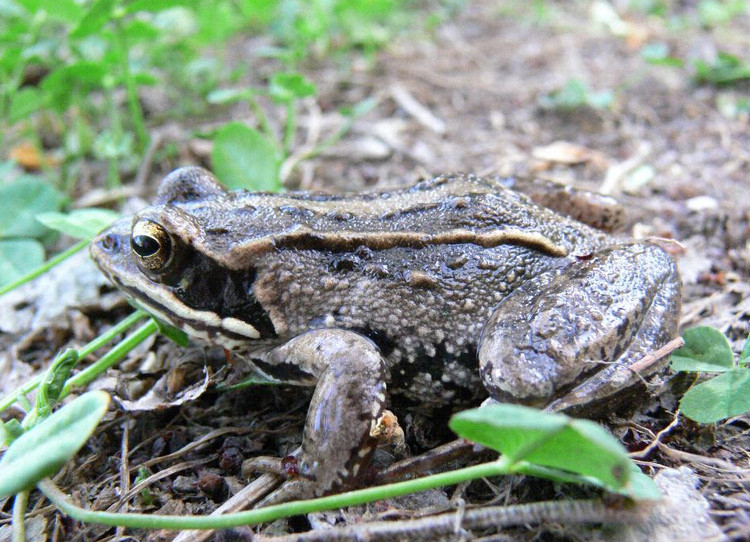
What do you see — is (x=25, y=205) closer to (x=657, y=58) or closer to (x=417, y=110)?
(x=417, y=110)

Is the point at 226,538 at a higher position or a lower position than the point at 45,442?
lower

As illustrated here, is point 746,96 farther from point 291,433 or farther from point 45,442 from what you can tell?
point 45,442

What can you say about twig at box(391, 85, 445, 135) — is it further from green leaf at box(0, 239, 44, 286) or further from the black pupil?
green leaf at box(0, 239, 44, 286)

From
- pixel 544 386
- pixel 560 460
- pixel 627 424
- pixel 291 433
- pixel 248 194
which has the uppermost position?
pixel 248 194

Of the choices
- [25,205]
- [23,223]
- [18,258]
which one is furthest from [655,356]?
[25,205]

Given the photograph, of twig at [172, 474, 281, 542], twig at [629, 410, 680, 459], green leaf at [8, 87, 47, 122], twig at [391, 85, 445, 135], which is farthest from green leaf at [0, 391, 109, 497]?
twig at [391, 85, 445, 135]

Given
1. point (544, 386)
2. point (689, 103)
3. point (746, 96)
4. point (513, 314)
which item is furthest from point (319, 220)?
point (746, 96)

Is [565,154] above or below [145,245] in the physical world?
below
